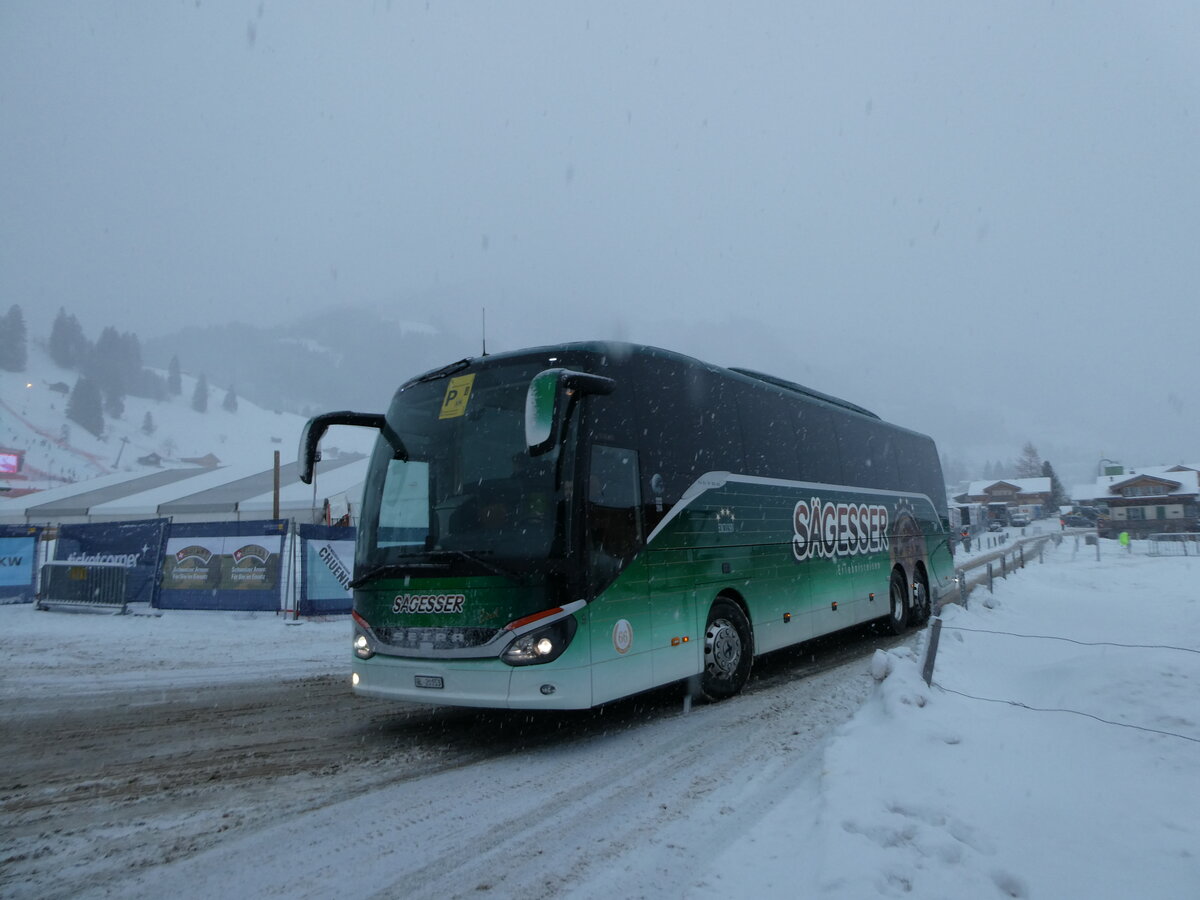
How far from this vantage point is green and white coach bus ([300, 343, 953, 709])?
5969 millimetres

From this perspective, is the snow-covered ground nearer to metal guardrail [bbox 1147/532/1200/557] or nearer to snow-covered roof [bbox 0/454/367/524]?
snow-covered roof [bbox 0/454/367/524]

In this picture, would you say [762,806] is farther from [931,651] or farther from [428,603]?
[428,603]

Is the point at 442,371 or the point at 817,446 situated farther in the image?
the point at 817,446

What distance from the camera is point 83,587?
16.9 meters

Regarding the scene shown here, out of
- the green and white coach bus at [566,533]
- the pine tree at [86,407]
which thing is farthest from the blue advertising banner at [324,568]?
the pine tree at [86,407]

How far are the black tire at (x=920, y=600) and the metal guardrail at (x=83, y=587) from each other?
53.5 feet

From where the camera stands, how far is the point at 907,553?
14.0 meters

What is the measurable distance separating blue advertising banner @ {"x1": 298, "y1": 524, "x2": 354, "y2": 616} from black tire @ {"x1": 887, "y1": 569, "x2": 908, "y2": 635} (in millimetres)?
10752

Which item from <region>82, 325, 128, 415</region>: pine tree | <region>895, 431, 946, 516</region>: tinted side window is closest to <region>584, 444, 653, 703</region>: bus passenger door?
<region>895, 431, 946, 516</region>: tinted side window

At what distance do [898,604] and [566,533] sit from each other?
9630mm

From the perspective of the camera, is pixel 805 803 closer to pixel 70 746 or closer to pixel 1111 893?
pixel 1111 893

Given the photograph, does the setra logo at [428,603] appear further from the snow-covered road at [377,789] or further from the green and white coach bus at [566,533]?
the snow-covered road at [377,789]

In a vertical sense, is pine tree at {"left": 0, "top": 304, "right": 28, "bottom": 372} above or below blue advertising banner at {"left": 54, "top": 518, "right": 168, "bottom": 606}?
above

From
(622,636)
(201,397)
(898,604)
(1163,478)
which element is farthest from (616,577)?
(201,397)
